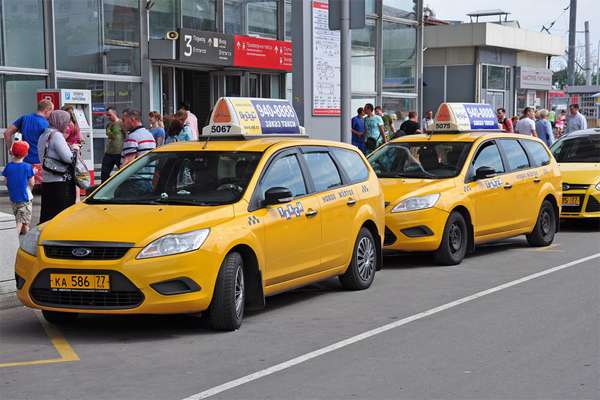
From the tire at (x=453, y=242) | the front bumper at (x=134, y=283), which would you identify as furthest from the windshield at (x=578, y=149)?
the front bumper at (x=134, y=283)

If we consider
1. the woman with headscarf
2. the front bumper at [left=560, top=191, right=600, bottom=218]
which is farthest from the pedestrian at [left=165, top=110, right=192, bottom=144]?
the front bumper at [left=560, top=191, right=600, bottom=218]

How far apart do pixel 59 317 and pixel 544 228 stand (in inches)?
302

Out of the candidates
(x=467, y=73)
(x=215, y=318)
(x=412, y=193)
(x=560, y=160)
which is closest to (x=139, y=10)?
(x=560, y=160)

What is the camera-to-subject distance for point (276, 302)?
29.9ft

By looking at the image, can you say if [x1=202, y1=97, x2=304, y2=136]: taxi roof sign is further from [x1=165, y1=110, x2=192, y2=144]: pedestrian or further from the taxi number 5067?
[x1=165, y1=110, x2=192, y2=144]: pedestrian

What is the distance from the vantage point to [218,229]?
24.6ft

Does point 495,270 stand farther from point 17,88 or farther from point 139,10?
point 139,10

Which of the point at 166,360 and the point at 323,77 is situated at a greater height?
the point at 323,77

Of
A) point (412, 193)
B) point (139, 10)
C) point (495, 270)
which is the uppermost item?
point (139, 10)

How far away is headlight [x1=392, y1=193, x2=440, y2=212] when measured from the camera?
11141mm

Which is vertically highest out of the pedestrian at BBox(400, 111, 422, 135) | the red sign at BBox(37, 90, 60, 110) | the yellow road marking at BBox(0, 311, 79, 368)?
the red sign at BBox(37, 90, 60, 110)

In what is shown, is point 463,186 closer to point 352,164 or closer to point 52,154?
point 352,164

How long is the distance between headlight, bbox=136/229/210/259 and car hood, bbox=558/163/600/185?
943 cm

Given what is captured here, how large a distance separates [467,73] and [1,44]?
24802 mm
